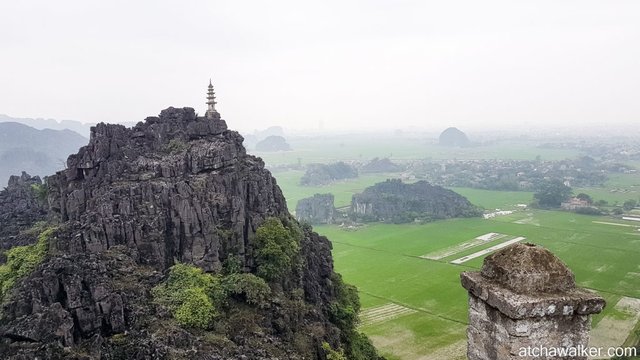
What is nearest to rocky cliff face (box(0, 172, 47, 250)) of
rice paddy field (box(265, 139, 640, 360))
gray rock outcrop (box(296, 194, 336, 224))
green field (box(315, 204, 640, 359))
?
rice paddy field (box(265, 139, 640, 360))

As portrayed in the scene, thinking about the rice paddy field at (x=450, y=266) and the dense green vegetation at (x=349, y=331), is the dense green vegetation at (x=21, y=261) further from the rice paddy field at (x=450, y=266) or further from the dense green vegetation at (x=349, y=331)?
the rice paddy field at (x=450, y=266)

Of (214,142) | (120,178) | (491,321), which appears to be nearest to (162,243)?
(120,178)

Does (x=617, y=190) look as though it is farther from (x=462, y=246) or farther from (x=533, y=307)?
(x=533, y=307)

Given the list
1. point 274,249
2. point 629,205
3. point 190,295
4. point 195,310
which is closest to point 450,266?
point 274,249

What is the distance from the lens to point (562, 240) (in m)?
86.8

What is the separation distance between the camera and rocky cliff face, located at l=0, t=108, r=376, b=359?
2647 centimetres

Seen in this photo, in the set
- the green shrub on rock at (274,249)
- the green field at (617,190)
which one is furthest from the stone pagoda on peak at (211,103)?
the green field at (617,190)

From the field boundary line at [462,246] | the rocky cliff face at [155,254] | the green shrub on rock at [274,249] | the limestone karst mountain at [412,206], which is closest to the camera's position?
the rocky cliff face at [155,254]

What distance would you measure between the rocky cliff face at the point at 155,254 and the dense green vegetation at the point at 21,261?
0.86 m

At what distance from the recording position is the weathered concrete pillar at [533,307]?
6.74m

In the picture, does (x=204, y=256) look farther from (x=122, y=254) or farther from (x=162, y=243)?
(x=122, y=254)

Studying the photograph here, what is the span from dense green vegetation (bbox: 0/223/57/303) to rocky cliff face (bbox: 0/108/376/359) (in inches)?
33.7

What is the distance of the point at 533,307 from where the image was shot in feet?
21.9

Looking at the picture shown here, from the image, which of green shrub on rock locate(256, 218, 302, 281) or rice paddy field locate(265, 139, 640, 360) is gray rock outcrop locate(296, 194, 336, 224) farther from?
green shrub on rock locate(256, 218, 302, 281)
